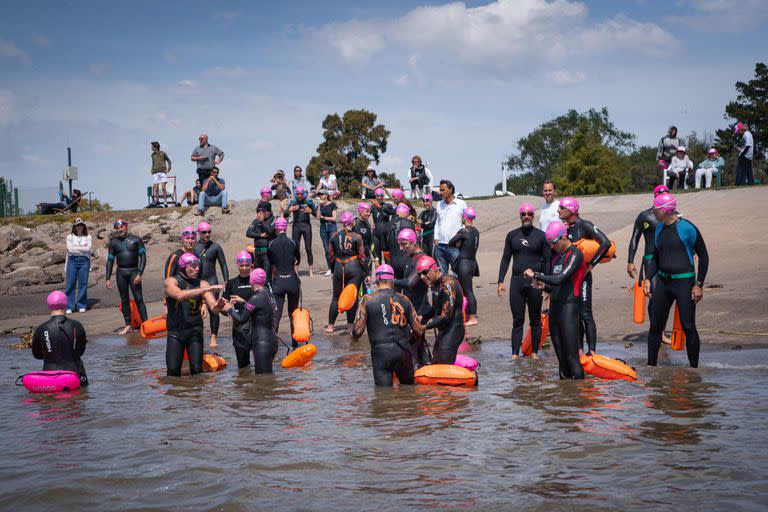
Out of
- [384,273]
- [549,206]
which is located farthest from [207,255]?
[549,206]

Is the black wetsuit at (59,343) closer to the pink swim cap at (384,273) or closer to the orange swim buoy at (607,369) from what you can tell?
the pink swim cap at (384,273)

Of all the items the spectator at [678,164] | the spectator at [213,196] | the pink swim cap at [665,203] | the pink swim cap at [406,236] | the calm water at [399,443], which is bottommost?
the calm water at [399,443]

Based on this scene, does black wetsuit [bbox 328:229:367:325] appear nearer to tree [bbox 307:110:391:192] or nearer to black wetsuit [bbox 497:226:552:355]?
black wetsuit [bbox 497:226:552:355]

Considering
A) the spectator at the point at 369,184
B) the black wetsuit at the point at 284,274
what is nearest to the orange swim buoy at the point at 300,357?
the black wetsuit at the point at 284,274

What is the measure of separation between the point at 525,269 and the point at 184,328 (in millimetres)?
4675

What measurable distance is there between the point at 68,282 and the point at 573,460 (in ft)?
47.0

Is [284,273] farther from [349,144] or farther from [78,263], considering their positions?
[349,144]

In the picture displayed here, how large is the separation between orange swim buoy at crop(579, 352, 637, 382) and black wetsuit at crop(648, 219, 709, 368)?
102 centimetres

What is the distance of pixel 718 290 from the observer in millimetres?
13836

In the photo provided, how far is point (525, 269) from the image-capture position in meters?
10.8

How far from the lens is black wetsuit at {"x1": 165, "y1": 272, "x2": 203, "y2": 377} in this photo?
400 inches

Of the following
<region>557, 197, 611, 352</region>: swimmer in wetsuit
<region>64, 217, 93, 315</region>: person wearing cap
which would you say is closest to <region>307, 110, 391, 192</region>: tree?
<region>64, 217, 93, 315</region>: person wearing cap

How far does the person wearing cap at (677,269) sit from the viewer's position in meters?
9.08

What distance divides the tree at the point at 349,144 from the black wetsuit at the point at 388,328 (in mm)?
40140
